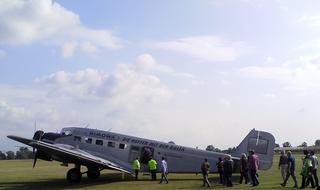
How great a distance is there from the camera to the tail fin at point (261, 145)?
2414 cm

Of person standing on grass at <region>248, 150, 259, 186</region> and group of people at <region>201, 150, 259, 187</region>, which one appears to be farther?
group of people at <region>201, 150, 259, 187</region>

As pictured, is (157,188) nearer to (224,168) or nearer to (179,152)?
(224,168)

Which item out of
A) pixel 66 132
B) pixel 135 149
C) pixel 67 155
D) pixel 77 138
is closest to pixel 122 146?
pixel 135 149

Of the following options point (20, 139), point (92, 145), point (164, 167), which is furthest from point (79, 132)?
point (164, 167)

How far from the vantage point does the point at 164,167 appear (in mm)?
23234

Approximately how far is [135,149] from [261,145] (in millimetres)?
7134

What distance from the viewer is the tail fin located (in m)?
24.1

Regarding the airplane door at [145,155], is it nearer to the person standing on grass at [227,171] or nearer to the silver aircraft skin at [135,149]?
the silver aircraft skin at [135,149]

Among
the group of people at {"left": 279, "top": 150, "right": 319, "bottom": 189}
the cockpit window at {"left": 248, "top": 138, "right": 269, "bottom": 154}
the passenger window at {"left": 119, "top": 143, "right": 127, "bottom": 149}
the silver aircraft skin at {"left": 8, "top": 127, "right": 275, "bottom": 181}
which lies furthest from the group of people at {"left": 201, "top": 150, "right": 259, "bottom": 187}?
the passenger window at {"left": 119, "top": 143, "right": 127, "bottom": 149}

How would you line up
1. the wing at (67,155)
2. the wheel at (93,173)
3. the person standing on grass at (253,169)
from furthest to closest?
the wheel at (93,173) → the wing at (67,155) → the person standing on grass at (253,169)

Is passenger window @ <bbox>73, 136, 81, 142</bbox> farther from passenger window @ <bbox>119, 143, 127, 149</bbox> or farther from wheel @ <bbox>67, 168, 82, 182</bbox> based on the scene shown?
passenger window @ <bbox>119, 143, 127, 149</bbox>

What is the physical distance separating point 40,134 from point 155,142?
22.5ft

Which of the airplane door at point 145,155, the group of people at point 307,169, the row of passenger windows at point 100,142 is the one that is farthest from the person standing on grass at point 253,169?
the row of passenger windows at point 100,142

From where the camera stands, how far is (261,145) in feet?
80.1
